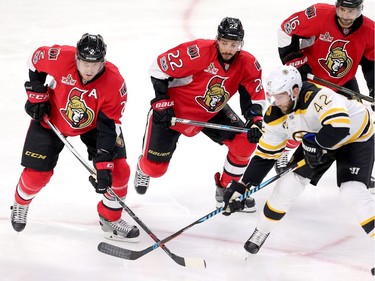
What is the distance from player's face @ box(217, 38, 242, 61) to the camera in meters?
4.62

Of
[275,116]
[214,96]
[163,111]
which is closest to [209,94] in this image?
[214,96]

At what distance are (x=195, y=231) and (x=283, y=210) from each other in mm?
698

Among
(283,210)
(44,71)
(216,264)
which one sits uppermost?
(44,71)

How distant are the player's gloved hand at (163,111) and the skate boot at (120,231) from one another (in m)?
0.63

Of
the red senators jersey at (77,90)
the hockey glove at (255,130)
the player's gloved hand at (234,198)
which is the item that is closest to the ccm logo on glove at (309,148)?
the player's gloved hand at (234,198)

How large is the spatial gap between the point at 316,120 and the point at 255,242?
2.54 ft

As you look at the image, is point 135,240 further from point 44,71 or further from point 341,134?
point 341,134

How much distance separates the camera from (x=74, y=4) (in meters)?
8.47

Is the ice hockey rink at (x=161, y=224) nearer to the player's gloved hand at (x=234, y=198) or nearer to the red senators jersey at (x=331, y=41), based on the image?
the player's gloved hand at (x=234, y=198)

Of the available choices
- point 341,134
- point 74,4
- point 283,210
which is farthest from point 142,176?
point 74,4

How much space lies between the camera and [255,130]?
473 centimetres

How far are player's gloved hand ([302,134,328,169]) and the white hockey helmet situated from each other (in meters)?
0.22

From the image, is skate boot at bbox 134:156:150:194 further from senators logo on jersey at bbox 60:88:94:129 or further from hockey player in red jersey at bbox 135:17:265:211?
senators logo on jersey at bbox 60:88:94:129

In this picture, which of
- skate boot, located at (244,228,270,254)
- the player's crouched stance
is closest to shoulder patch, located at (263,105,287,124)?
the player's crouched stance
